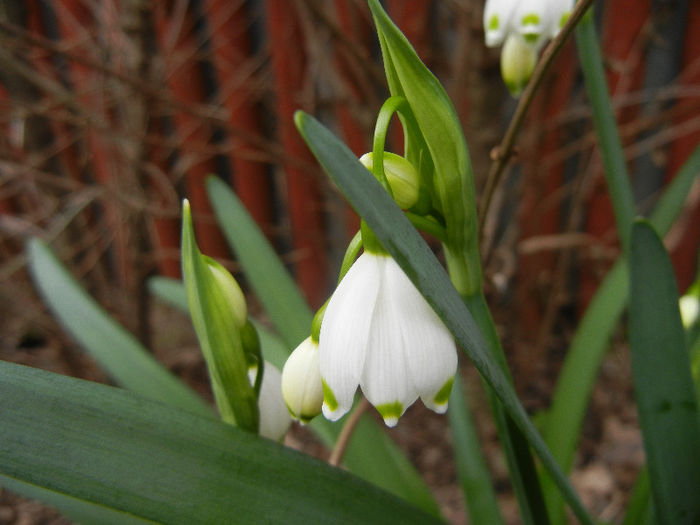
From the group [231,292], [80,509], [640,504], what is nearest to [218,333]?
[231,292]

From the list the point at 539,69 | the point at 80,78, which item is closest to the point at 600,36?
the point at 539,69

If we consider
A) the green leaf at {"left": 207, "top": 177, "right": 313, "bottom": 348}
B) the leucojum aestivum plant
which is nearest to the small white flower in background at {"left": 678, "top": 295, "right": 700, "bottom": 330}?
the leucojum aestivum plant

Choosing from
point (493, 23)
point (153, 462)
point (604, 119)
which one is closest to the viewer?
point (153, 462)

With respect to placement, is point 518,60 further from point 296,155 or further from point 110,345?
point 296,155

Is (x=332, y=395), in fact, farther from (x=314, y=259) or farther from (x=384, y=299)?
(x=314, y=259)

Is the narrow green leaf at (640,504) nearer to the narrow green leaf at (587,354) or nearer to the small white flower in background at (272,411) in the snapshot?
the narrow green leaf at (587,354)

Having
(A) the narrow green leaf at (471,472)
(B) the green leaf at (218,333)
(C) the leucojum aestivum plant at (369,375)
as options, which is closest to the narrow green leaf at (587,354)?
(A) the narrow green leaf at (471,472)
